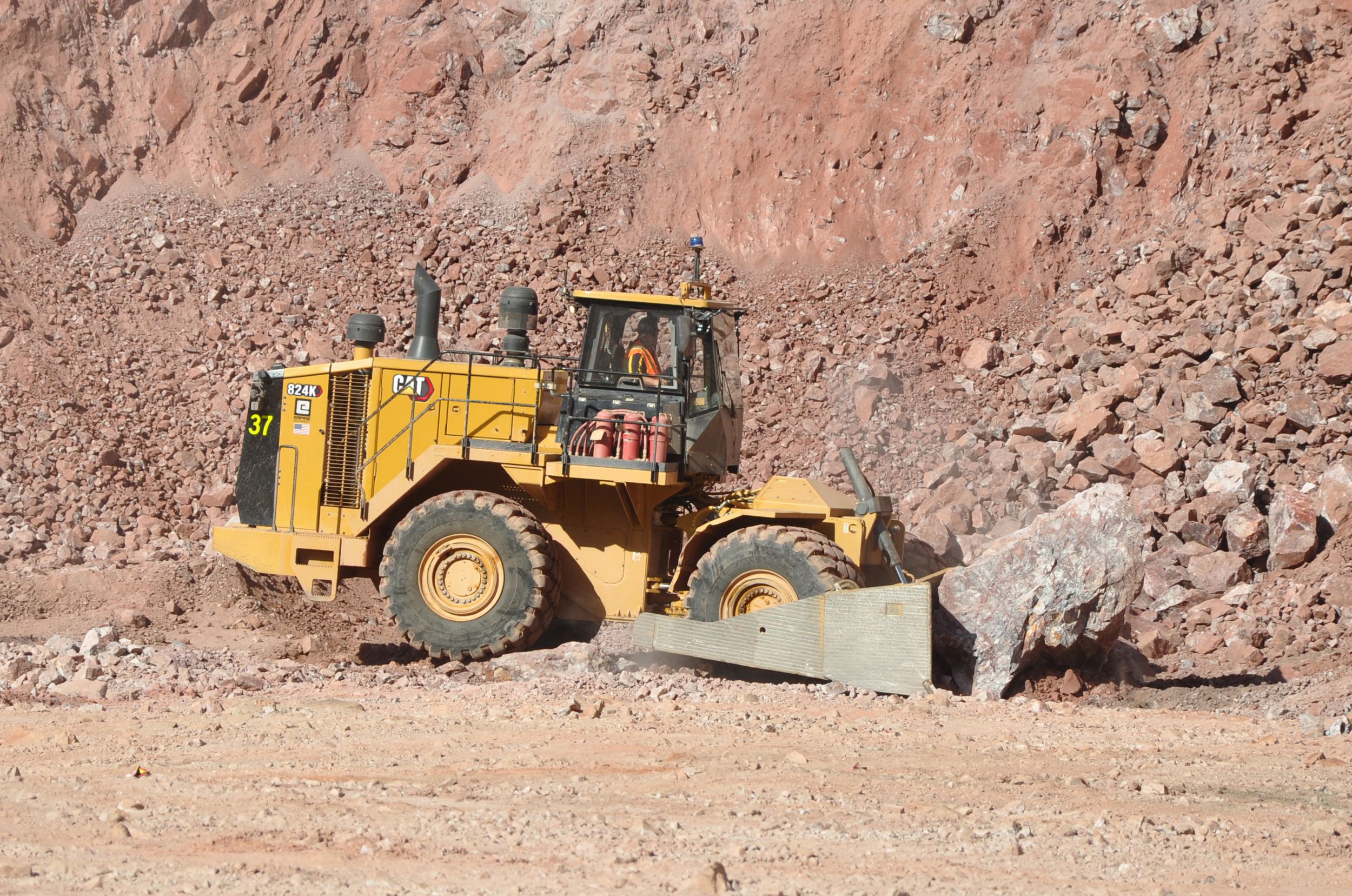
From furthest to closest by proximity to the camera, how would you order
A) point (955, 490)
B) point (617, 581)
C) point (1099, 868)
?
1. point (955, 490)
2. point (617, 581)
3. point (1099, 868)

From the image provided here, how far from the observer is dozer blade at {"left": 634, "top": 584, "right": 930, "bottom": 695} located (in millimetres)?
8656

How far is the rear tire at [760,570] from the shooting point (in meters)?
9.21

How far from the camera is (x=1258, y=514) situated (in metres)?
12.2

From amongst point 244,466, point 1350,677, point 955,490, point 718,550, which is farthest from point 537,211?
point 1350,677

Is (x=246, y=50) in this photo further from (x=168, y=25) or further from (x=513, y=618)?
(x=513, y=618)

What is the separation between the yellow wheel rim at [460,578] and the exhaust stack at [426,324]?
1599mm

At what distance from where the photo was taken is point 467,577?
32.3ft

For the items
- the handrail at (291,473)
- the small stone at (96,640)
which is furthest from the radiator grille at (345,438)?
the small stone at (96,640)

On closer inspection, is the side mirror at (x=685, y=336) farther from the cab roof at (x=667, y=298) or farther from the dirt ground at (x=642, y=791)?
the dirt ground at (x=642, y=791)

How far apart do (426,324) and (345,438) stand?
3.49 feet

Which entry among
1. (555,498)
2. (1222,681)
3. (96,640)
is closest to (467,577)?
(555,498)

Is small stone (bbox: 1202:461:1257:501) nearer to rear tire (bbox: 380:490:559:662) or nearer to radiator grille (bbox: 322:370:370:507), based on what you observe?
rear tire (bbox: 380:490:559:662)

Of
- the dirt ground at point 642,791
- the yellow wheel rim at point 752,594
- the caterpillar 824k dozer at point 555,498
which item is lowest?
the dirt ground at point 642,791

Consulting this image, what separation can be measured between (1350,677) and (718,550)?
13.8 feet
